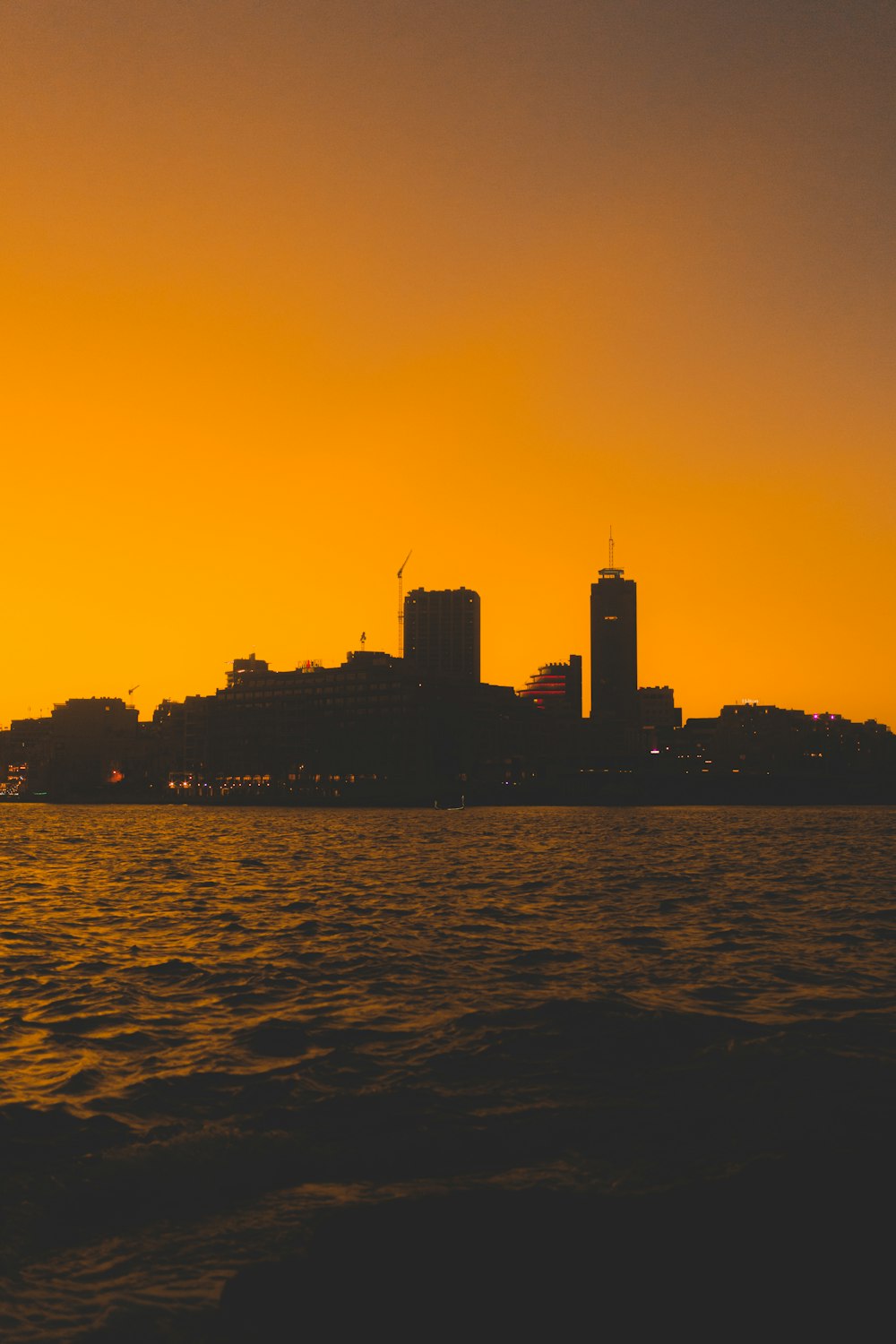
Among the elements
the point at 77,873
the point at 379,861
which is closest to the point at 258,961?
the point at 77,873

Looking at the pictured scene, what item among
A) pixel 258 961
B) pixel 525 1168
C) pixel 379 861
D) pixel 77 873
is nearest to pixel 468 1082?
pixel 525 1168

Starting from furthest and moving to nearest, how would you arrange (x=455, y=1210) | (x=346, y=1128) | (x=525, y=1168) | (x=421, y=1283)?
1. (x=346, y=1128)
2. (x=525, y=1168)
3. (x=455, y=1210)
4. (x=421, y=1283)

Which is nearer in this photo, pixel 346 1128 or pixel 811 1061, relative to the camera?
pixel 346 1128

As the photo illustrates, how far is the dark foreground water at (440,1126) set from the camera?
33.4ft

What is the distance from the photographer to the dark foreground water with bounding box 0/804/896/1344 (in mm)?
10180

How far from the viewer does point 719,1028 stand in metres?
22.5

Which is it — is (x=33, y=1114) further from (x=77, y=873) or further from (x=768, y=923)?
(x=77, y=873)

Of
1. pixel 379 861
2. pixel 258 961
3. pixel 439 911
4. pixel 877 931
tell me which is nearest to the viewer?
pixel 258 961

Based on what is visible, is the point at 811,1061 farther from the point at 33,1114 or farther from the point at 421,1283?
the point at 33,1114

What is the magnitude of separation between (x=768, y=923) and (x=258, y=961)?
20.8 m

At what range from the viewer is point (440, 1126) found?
52.5ft

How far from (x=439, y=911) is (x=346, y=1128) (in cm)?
3172

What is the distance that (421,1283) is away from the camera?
9.84m

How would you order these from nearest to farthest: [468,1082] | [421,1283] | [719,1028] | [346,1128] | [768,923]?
1. [421,1283]
2. [346,1128]
3. [468,1082]
4. [719,1028]
5. [768,923]
